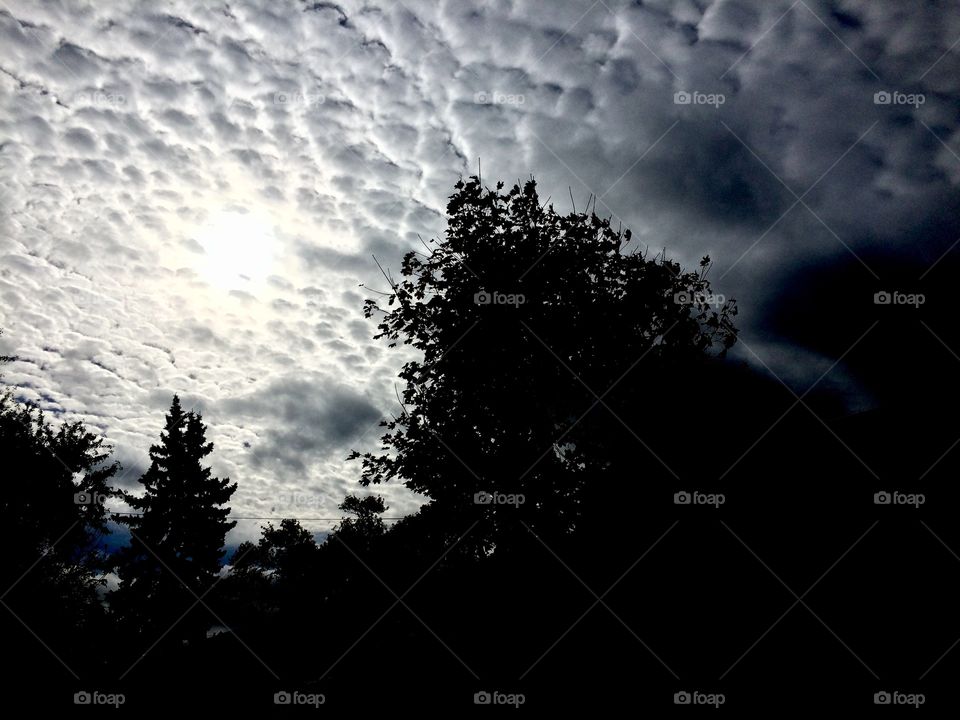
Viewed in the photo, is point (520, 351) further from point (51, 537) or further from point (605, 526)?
point (51, 537)

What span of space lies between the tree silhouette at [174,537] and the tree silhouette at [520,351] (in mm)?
39065

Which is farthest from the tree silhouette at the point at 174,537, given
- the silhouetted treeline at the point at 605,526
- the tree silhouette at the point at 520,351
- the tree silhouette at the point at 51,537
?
the tree silhouette at the point at 520,351

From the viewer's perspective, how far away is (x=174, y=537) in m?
41.9

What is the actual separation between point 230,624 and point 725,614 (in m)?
56.3

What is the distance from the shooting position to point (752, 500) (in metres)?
12.2

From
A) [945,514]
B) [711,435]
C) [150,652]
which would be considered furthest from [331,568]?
[945,514]

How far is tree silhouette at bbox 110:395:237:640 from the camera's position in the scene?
3959 centimetres

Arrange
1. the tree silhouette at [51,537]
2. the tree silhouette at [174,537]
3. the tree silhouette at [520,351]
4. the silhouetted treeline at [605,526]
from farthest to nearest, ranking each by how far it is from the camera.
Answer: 1. the tree silhouette at [174,537]
2. the tree silhouette at [51,537]
3. the tree silhouette at [520,351]
4. the silhouetted treeline at [605,526]

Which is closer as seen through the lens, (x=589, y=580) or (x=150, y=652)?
(x=589, y=580)

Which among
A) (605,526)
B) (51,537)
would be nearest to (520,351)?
(605,526)

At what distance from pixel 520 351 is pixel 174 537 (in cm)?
4442

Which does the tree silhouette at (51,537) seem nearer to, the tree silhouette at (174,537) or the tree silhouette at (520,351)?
the tree silhouette at (174,537)

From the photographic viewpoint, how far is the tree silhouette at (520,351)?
1342 centimetres

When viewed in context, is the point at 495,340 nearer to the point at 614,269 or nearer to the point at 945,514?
the point at 614,269
